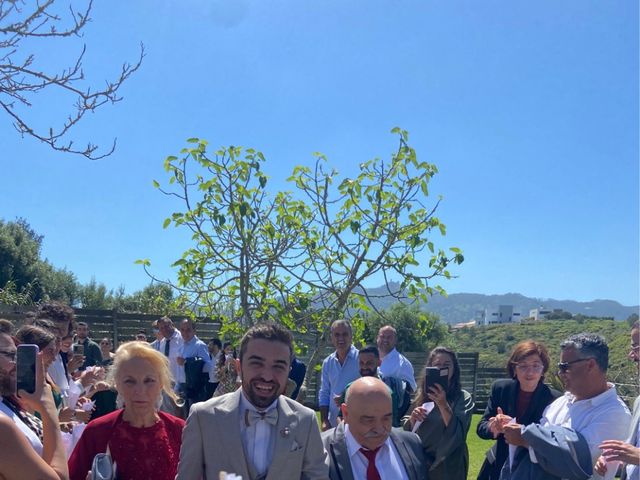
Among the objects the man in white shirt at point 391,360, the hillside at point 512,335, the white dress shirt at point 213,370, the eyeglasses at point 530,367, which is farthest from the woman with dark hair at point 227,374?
the hillside at point 512,335

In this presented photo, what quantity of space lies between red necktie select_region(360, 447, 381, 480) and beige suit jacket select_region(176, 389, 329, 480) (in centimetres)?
37

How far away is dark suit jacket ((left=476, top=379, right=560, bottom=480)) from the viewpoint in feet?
14.6

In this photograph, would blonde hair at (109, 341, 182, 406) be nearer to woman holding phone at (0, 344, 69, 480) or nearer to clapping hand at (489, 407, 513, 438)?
woman holding phone at (0, 344, 69, 480)

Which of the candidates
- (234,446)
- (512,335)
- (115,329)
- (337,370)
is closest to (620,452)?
(234,446)

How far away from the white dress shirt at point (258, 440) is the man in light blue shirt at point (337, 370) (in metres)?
3.80

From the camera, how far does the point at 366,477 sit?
10.1 feet

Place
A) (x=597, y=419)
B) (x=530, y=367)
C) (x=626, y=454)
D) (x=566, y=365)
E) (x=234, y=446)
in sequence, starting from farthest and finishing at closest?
(x=530, y=367) < (x=566, y=365) < (x=597, y=419) < (x=626, y=454) < (x=234, y=446)

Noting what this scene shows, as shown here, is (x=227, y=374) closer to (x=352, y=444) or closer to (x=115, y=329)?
(x=115, y=329)

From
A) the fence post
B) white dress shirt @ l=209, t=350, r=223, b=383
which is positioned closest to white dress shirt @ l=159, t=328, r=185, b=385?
white dress shirt @ l=209, t=350, r=223, b=383

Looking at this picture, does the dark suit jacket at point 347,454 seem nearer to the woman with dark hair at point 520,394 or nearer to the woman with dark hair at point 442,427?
the woman with dark hair at point 442,427

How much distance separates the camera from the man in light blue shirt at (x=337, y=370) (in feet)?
21.5

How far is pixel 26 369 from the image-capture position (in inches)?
105

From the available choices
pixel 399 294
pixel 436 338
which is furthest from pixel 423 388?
pixel 436 338

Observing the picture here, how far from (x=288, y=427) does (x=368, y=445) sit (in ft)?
1.91
